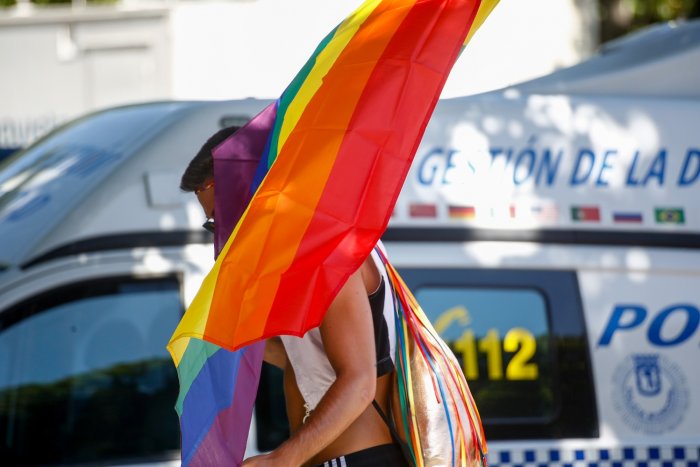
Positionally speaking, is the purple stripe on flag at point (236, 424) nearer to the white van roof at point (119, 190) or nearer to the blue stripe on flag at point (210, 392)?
the blue stripe on flag at point (210, 392)

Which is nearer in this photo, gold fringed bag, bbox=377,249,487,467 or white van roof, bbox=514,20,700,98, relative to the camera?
gold fringed bag, bbox=377,249,487,467

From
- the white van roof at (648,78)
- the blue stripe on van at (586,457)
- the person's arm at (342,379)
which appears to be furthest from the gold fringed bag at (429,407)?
the white van roof at (648,78)

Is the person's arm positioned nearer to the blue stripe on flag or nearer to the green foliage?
the blue stripe on flag

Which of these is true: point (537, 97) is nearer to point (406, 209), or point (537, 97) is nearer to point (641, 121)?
point (641, 121)

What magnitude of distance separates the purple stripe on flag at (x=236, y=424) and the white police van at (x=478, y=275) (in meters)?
1.52

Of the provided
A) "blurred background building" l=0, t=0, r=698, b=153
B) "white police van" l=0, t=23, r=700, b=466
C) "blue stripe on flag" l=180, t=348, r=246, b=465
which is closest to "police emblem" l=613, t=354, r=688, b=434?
"white police van" l=0, t=23, r=700, b=466

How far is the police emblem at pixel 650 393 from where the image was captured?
432 centimetres

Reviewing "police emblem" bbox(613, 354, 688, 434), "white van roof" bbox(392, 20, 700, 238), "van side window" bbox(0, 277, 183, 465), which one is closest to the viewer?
"van side window" bbox(0, 277, 183, 465)

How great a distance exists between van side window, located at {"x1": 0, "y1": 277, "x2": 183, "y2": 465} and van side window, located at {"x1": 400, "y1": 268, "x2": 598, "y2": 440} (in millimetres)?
910

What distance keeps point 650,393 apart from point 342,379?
1.99 meters

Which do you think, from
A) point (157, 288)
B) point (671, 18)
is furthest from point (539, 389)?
point (671, 18)

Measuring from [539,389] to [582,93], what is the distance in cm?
115

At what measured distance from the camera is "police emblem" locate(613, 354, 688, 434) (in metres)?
4.32

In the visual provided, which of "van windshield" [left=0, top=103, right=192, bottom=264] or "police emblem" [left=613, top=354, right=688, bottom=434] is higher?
"van windshield" [left=0, top=103, right=192, bottom=264]
